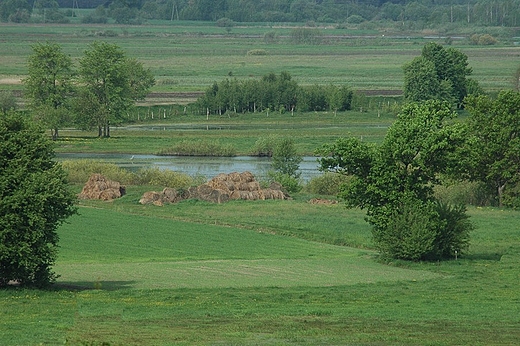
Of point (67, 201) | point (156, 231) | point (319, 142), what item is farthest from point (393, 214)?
point (319, 142)

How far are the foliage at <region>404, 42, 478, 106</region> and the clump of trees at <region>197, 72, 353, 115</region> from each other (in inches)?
238

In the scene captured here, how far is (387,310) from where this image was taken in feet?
98.8

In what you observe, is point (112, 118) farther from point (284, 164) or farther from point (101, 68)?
point (284, 164)

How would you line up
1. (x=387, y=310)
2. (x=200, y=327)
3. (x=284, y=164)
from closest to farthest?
Result: (x=200, y=327), (x=387, y=310), (x=284, y=164)

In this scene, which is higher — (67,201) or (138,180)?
(67,201)

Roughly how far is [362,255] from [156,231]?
8609 millimetres

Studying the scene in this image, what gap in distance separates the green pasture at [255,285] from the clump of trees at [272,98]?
47.7 m

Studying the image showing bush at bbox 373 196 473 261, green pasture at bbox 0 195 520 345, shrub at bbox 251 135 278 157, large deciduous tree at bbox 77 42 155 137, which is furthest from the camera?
large deciduous tree at bbox 77 42 155 137

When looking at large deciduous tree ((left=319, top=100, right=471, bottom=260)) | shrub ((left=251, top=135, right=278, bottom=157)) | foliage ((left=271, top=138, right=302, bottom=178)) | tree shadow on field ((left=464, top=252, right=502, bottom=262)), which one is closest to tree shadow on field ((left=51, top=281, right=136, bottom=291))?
large deciduous tree ((left=319, top=100, right=471, bottom=260))

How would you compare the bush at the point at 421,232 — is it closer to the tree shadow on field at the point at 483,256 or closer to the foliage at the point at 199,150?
the tree shadow on field at the point at 483,256

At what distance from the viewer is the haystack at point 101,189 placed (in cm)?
5809

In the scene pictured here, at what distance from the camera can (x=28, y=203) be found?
1260 inches

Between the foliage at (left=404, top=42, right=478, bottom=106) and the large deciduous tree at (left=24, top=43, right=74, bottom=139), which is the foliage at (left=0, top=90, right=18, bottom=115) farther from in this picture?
the foliage at (left=404, top=42, right=478, bottom=106)

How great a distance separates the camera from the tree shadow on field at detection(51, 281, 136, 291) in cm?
3328
